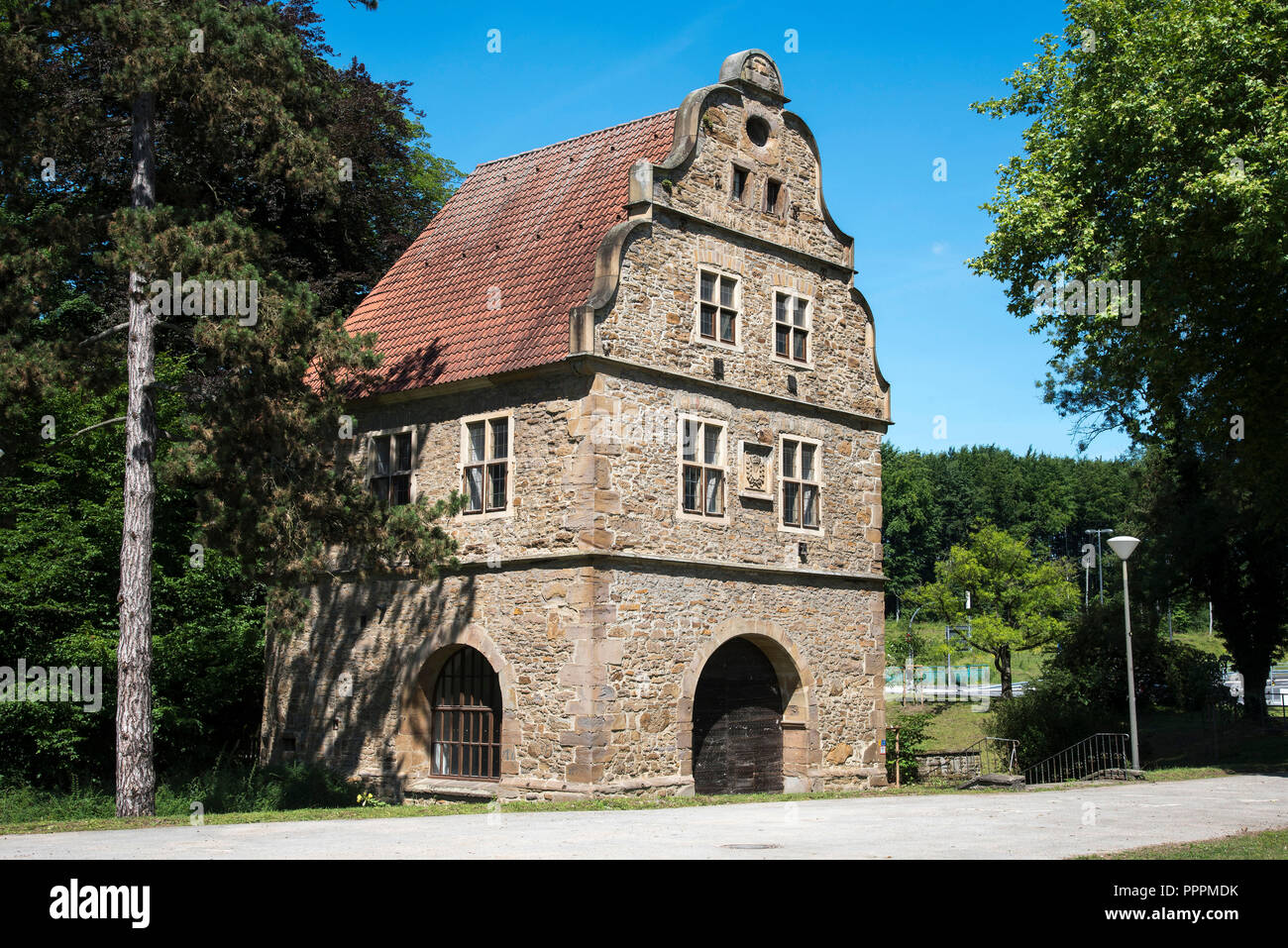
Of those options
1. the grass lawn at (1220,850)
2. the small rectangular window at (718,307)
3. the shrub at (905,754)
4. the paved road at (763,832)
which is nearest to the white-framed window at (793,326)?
the small rectangular window at (718,307)

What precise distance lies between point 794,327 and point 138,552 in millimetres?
12958

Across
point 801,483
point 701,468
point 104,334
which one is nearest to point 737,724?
point 801,483

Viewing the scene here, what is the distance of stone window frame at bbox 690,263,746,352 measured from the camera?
23328 mm

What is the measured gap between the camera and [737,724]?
24172 millimetres

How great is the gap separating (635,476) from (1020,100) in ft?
42.8

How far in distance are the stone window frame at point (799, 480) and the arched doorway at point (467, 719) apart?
633 centimetres

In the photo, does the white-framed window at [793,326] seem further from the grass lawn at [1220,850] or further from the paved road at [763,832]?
the grass lawn at [1220,850]

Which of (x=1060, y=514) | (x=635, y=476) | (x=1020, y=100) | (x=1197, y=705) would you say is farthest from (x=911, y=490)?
(x=635, y=476)

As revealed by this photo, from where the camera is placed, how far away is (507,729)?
21.7 meters

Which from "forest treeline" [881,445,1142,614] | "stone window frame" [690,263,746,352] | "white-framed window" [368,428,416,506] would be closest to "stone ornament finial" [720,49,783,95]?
"stone window frame" [690,263,746,352]

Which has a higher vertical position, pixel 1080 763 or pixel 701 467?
pixel 701 467

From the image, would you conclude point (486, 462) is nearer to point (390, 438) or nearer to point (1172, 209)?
point (390, 438)

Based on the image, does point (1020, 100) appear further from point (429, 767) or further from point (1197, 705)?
point (1197, 705)

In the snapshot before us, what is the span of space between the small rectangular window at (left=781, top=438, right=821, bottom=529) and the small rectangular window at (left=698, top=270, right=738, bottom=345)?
255 centimetres
